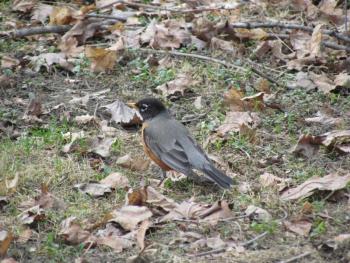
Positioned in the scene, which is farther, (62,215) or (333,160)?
(333,160)

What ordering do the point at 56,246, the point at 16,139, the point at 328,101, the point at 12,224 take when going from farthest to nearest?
the point at 328,101 → the point at 16,139 → the point at 12,224 → the point at 56,246

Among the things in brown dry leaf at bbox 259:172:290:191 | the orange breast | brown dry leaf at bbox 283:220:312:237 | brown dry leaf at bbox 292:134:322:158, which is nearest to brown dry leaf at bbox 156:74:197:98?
the orange breast

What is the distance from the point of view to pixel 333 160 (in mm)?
5305

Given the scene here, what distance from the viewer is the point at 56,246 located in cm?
414

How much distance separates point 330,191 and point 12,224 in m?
2.03

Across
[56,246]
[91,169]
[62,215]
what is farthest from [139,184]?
[56,246]

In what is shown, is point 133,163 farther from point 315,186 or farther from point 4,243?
point 4,243

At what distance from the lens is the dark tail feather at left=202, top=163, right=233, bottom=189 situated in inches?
188

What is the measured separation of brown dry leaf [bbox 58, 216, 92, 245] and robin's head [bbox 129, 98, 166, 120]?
1.66m

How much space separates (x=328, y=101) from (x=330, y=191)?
1.80 metres

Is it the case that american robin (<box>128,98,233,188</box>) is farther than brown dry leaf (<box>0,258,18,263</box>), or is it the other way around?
american robin (<box>128,98,233,188</box>)

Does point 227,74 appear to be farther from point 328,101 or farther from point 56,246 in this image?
point 56,246

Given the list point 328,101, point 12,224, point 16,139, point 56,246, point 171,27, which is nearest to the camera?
point 56,246

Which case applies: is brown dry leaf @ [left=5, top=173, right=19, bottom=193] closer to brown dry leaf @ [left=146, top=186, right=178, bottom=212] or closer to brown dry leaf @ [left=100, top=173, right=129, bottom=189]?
brown dry leaf @ [left=100, top=173, right=129, bottom=189]
